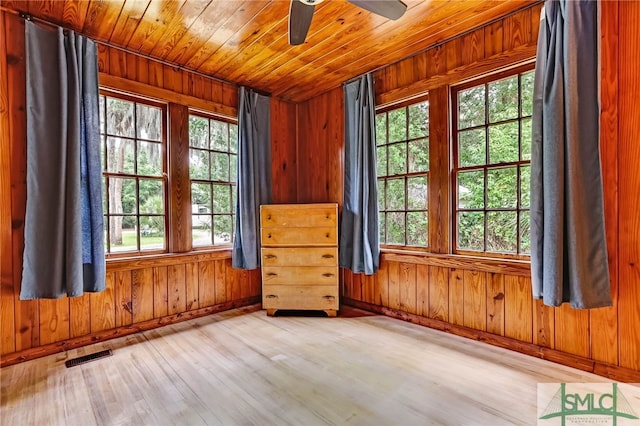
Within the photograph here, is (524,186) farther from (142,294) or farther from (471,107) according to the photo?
(142,294)

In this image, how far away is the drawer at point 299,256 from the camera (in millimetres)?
3059

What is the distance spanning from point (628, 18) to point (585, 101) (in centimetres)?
51

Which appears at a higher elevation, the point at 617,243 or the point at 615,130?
the point at 615,130

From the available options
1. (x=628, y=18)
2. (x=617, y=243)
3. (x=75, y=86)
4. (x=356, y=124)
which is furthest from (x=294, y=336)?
(x=628, y=18)

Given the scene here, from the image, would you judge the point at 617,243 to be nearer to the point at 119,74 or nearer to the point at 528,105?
the point at 528,105

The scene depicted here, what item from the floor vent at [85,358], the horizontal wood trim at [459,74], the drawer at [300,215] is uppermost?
the horizontal wood trim at [459,74]

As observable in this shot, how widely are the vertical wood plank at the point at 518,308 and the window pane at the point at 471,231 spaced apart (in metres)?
0.34

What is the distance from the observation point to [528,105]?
2.23 m

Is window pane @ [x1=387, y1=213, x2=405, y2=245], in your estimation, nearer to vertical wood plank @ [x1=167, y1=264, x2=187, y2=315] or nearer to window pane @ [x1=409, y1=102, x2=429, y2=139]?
window pane @ [x1=409, y1=102, x2=429, y2=139]

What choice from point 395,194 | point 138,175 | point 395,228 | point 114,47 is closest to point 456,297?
point 395,228

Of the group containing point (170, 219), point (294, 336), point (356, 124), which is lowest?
point (294, 336)

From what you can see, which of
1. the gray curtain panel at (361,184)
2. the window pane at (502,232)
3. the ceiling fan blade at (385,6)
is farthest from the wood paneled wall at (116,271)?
the window pane at (502,232)

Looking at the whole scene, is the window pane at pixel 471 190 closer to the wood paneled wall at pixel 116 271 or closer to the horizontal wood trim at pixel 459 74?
the horizontal wood trim at pixel 459 74

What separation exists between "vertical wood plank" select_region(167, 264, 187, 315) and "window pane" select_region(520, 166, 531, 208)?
9.84ft
